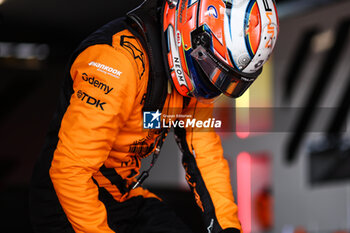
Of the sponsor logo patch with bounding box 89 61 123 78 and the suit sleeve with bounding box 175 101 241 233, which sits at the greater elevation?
the sponsor logo patch with bounding box 89 61 123 78

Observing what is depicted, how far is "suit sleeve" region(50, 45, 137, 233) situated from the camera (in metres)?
0.93

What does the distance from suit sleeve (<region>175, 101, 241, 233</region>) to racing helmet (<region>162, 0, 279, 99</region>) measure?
19 cm

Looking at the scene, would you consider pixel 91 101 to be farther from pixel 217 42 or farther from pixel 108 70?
pixel 217 42

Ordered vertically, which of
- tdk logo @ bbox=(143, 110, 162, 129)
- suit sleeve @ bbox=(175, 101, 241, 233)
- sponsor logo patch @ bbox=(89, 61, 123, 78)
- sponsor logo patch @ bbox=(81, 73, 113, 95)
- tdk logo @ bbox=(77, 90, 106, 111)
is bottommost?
suit sleeve @ bbox=(175, 101, 241, 233)

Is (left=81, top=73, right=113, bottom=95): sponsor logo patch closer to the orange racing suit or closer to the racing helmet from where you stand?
the orange racing suit

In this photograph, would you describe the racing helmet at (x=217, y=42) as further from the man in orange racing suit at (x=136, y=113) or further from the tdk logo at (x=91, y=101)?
the tdk logo at (x=91, y=101)

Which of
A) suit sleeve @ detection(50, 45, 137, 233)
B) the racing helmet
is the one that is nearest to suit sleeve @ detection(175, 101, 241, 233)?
the racing helmet

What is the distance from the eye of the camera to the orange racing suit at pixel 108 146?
94cm

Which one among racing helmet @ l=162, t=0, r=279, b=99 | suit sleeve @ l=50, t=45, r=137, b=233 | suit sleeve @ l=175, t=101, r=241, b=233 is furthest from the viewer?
suit sleeve @ l=175, t=101, r=241, b=233

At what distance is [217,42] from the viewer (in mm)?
1070

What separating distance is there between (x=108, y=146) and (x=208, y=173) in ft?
1.36

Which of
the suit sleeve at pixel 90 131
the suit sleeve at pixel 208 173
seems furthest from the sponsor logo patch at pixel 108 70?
the suit sleeve at pixel 208 173

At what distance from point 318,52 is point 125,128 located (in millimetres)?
3175

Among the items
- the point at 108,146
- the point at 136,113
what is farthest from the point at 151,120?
the point at 108,146
